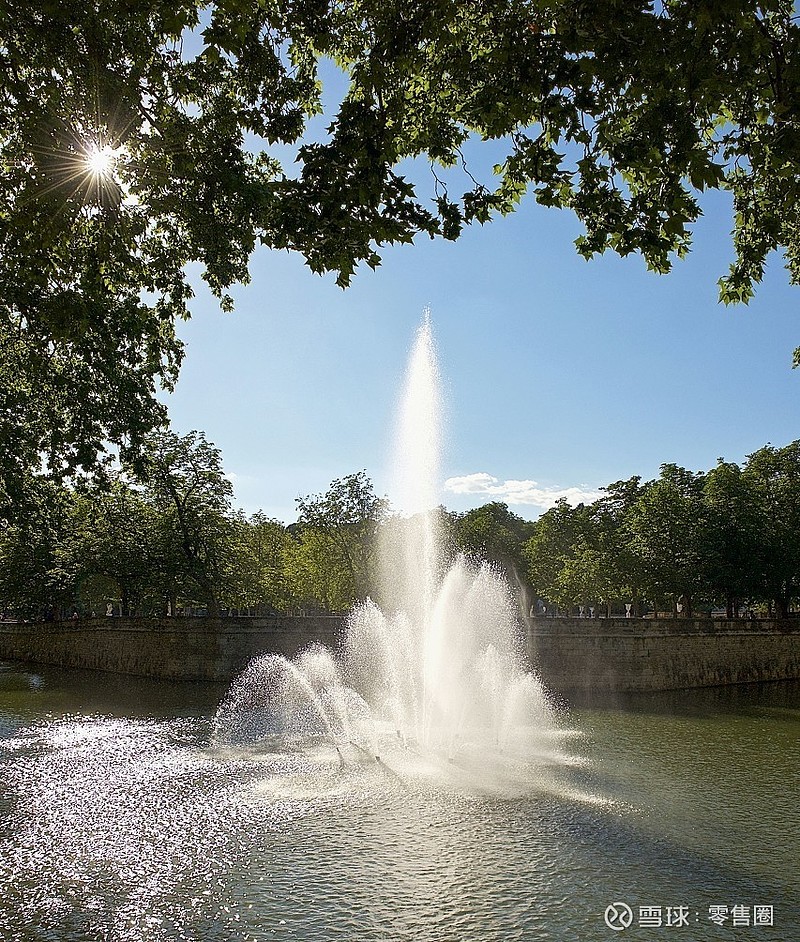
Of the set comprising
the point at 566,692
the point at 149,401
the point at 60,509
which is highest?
the point at 149,401

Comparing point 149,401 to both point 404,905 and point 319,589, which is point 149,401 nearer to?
point 404,905

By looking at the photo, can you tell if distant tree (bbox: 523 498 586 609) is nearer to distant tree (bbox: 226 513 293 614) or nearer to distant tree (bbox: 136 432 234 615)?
distant tree (bbox: 226 513 293 614)

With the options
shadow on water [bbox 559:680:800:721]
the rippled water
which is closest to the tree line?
shadow on water [bbox 559:680:800:721]

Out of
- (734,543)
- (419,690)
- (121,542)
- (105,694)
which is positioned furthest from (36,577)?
(734,543)

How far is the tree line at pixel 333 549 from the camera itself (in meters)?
39.1

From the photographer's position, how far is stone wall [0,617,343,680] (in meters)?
35.5

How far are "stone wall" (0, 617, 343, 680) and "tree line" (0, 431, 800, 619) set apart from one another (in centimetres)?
278

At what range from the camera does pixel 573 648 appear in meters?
34.4

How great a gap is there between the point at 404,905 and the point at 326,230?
8.77m

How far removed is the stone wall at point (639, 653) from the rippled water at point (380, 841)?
42.6 ft

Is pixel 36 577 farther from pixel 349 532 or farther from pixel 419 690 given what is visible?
pixel 419 690

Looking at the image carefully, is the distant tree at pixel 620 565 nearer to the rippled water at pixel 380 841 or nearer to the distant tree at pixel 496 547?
the distant tree at pixel 496 547

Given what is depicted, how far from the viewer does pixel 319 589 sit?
50.8 m

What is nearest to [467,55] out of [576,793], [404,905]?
[404,905]
